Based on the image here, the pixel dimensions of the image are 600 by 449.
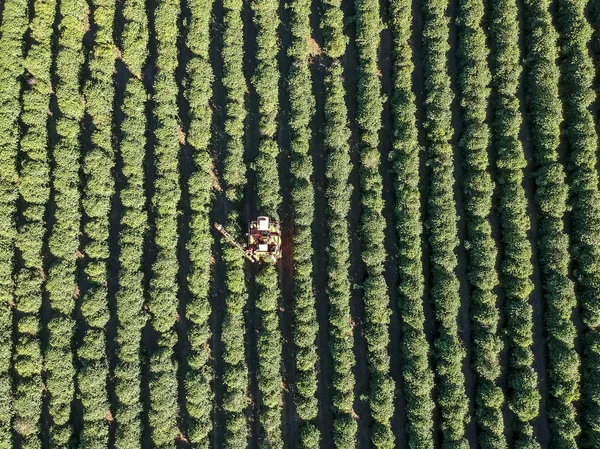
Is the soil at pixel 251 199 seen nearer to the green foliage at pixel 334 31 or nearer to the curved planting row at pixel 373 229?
the green foliage at pixel 334 31

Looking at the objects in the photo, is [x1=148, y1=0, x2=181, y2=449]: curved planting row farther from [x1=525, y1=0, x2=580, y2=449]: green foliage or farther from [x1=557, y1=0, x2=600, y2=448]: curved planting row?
[x1=557, y1=0, x2=600, y2=448]: curved planting row

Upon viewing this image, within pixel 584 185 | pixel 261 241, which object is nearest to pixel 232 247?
pixel 261 241

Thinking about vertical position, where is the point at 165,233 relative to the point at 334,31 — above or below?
below

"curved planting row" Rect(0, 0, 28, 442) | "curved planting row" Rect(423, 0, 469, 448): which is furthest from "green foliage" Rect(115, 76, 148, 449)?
"curved planting row" Rect(423, 0, 469, 448)

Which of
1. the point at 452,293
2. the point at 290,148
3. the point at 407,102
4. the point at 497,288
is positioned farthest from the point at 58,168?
the point at 497,288

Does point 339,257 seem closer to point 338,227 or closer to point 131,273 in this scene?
point 338,227

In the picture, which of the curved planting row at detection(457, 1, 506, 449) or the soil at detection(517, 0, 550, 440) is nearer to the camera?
the curved planting row at detection(457, 1, 506, 449)
